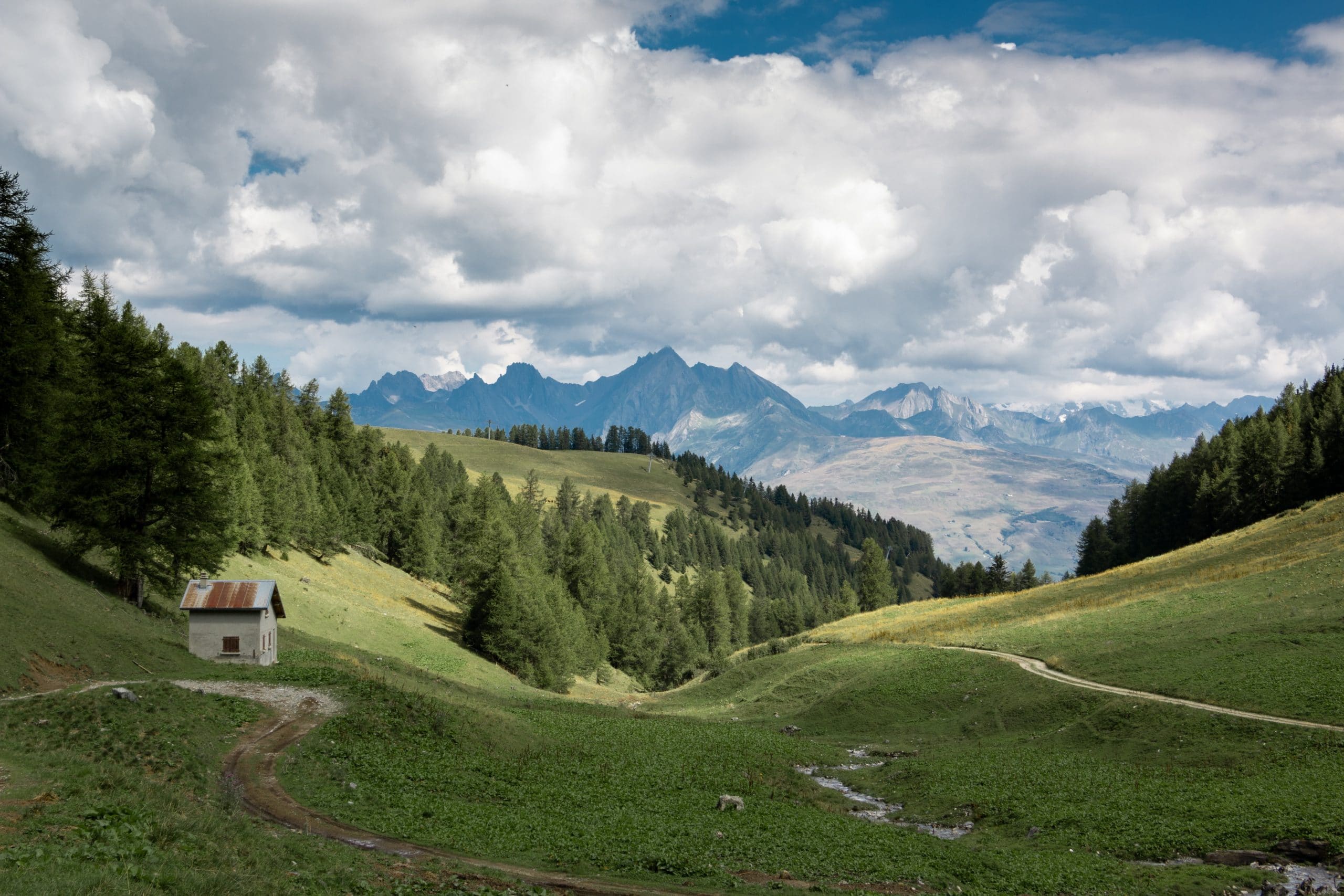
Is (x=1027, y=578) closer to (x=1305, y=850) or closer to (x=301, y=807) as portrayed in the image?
(x=1305, y=850)

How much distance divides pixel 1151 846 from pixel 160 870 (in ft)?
85.7

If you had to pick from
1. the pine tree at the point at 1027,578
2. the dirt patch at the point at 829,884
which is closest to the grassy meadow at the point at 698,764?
the dirt patch at the point at 829,884

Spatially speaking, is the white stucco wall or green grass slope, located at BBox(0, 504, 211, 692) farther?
the white stucco wall

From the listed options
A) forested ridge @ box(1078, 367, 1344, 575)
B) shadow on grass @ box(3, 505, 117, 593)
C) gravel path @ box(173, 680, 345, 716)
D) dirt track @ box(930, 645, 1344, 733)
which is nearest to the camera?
dirt track @ box(930, 645, 1344, 733)

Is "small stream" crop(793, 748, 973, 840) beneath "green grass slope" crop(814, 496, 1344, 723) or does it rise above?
beneath

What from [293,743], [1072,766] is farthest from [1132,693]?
[293,743]

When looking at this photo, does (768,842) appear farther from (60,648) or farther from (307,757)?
(60,648)

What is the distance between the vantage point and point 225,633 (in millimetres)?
41406

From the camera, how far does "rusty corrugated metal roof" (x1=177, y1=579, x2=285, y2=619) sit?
135 feet

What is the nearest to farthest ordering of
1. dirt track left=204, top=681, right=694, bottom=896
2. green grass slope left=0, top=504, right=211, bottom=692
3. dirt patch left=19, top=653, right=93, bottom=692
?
1. dirt track left=204, top=681, right=694, bottom=896
2. dirt patch left=19, top=653, right=93, bottom=692
3. green grass slope left=0, top=504, right=211, bottom=692

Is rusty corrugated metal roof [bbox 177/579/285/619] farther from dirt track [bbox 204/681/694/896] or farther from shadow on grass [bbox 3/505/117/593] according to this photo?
dirt track [bbox 204/681/694/896]

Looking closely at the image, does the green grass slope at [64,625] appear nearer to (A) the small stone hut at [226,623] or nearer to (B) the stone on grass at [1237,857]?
(A) the small stone hut at [226,623]

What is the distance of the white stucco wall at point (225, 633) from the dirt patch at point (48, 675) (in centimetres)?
969

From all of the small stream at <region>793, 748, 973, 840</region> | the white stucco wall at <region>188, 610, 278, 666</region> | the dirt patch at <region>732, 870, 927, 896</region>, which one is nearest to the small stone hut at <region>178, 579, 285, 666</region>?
the white stucco wall at <region>188, 610, 278, 666</region>
